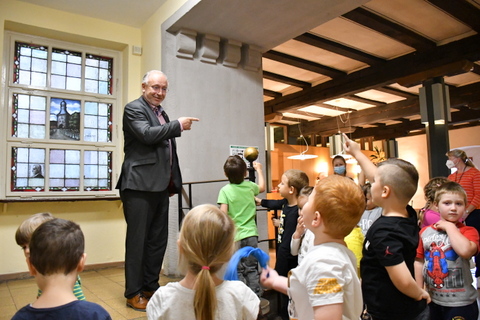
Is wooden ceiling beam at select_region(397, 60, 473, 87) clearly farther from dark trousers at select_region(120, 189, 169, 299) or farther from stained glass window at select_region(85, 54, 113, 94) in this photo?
dark trousers at select_region(120, 189, 169, 299)

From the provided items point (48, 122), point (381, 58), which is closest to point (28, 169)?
point (48, 122)

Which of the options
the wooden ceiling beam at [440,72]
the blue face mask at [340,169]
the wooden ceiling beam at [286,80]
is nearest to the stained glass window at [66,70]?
the blue face mask at [340,169]

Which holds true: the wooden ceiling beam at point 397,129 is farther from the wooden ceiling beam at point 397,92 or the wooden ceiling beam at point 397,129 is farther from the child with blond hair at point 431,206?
the child with blond hair at point 431,206

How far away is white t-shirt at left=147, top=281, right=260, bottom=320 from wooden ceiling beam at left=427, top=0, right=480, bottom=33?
402cm

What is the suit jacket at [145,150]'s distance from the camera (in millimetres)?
2422

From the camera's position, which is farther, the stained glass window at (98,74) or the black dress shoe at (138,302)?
the stained glass window at (98,74)

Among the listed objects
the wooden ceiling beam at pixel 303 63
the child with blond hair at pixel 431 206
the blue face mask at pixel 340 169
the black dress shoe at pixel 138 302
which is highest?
the wooden ceiling beam at pixel 303 63

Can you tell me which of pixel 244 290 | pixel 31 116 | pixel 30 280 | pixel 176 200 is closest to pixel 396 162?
pixel 244 290

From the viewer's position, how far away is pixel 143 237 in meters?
2.46

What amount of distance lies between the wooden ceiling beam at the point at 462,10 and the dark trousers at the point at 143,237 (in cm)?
350

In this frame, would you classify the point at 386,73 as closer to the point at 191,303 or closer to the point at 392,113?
the point at 392,113

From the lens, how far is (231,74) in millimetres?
4129

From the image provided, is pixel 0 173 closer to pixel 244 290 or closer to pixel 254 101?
pixel 254 101

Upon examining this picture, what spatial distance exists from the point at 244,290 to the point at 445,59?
5.11m
